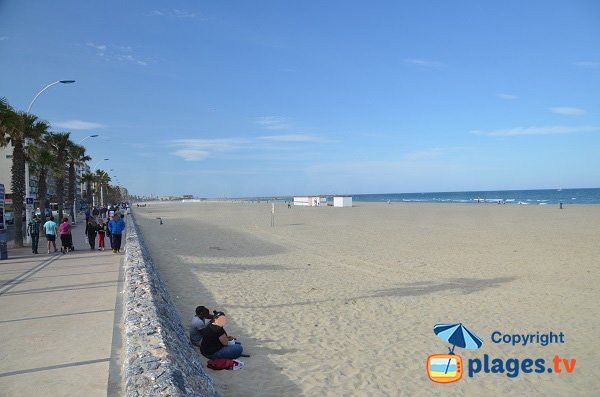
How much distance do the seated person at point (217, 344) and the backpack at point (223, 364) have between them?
100mm

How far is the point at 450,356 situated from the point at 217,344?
338 cm

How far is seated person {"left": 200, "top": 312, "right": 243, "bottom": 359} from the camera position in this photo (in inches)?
227

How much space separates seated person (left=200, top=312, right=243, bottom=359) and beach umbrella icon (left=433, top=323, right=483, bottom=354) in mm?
3273

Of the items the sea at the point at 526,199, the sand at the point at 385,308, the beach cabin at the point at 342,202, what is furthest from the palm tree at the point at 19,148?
the sea at the point at 526,199

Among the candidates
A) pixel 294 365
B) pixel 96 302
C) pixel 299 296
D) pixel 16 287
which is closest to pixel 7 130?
pixel 16 287

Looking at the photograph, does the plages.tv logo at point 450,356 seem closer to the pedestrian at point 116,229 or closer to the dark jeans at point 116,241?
the pedestrian at point 116,229

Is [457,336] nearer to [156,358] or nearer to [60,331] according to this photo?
[156,358]

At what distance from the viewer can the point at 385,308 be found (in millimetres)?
8648

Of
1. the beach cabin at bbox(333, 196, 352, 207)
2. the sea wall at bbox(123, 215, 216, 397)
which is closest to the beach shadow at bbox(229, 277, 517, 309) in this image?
the sea wall at bbox(123, 215, 216, 397)

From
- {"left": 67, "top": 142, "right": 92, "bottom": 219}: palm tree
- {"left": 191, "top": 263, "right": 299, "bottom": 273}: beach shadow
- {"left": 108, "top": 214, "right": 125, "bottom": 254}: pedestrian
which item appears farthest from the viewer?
{"left": 67, "top": 142, "right": 92, "bottom": 219}: palm tree

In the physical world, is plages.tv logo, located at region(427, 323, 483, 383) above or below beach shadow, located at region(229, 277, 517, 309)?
below

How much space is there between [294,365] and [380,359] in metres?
1.23

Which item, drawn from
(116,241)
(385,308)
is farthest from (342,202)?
(385,308)

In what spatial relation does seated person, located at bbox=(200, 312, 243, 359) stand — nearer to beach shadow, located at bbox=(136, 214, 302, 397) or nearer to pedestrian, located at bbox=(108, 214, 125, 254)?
beach shadow, located at bbox=(136, 214, 302, 397)
